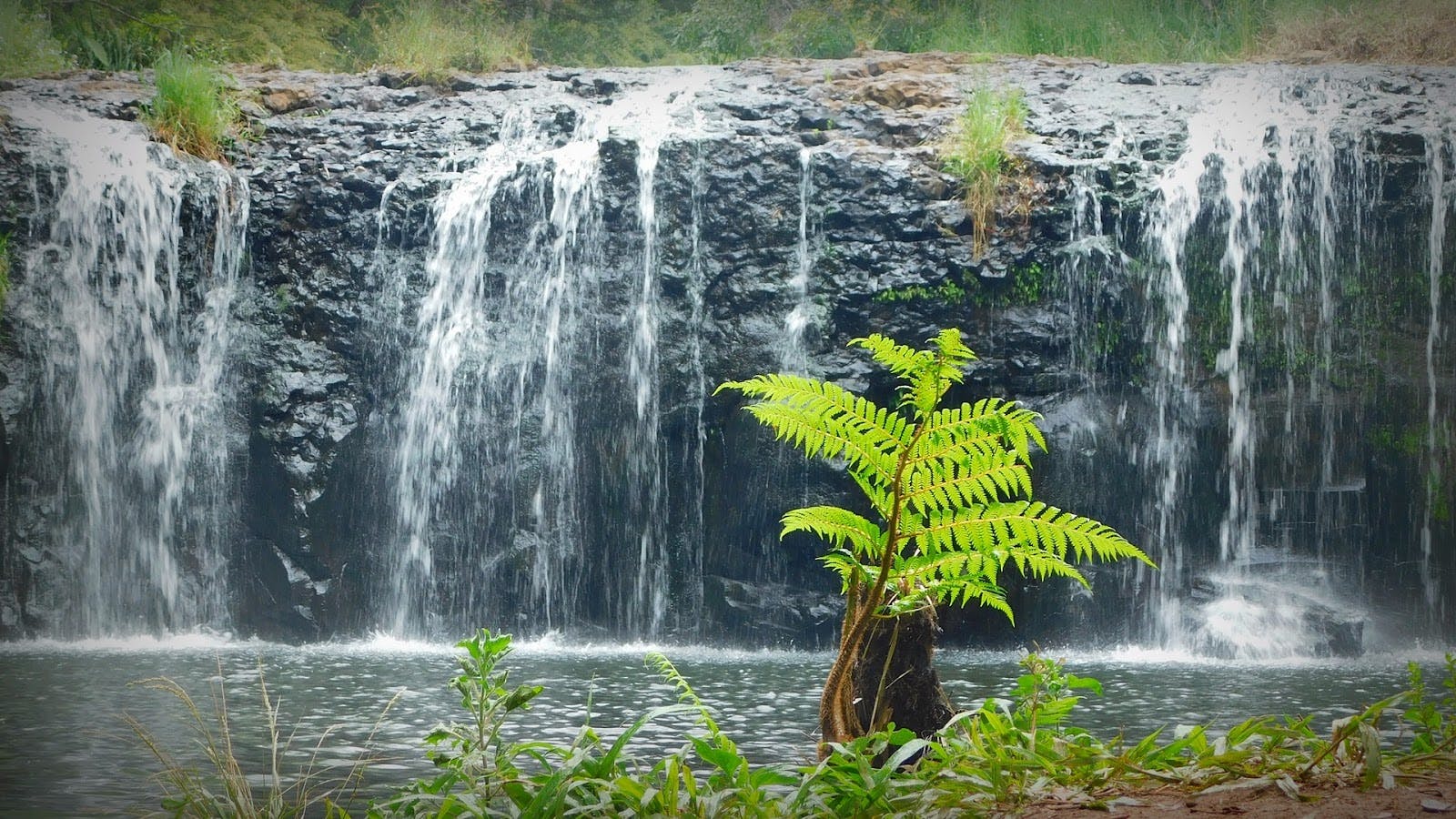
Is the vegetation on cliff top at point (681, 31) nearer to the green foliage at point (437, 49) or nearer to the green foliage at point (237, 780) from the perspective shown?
the green foliage at point (437, 49)

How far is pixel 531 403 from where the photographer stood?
11258mm

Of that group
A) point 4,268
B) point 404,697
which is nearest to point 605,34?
point 4,268

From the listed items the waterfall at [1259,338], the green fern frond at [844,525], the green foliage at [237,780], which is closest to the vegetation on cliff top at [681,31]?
the waterfall at [1259,338]

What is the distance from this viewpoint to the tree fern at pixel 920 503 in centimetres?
273

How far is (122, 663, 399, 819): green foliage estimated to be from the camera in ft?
8.67

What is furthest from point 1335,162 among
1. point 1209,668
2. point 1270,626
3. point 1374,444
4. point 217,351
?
point 217,351

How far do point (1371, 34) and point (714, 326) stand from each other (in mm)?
8788

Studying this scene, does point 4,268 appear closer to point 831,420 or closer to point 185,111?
point 185,111

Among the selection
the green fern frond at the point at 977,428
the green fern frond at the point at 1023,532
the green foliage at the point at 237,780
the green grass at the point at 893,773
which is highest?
the green fern frond at the point at 977,428

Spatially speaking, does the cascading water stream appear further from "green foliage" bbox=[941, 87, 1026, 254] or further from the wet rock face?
"green foliage" bbox=[941, 87, 1026, 254]

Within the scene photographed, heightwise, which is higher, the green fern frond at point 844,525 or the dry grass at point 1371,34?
the dry grass at point 1371,34

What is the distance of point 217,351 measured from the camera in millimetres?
11305

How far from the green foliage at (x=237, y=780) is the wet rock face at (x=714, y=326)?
4.49 metres

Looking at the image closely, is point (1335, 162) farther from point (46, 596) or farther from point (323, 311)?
point (46, 596)
